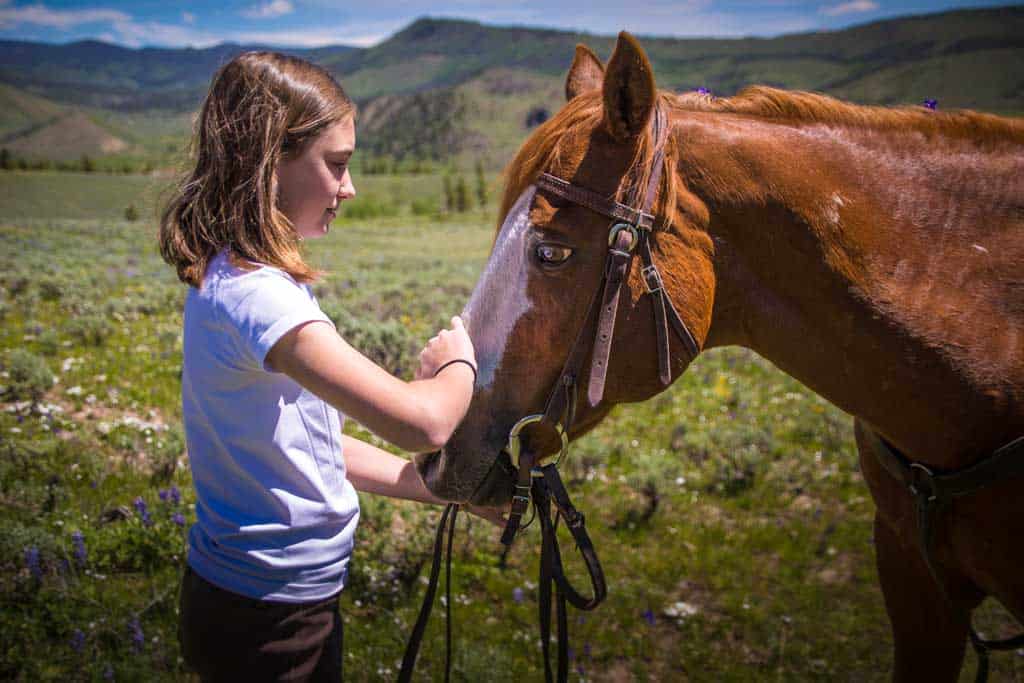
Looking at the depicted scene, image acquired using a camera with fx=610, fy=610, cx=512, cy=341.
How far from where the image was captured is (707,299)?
1.87 m

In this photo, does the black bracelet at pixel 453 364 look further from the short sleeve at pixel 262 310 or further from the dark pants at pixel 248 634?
the dark pants at pixel 248 634

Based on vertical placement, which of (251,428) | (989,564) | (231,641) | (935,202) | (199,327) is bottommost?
(231,641)

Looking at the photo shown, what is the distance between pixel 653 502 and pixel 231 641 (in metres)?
4.06

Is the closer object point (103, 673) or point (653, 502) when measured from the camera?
point (103, 673)

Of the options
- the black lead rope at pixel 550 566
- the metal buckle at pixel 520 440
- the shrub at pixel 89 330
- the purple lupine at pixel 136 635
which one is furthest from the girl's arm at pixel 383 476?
the shrub at pixel 89 330

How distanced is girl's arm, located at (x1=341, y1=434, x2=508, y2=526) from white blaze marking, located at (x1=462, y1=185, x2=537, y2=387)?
23.3 inches

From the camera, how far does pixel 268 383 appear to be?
164cm

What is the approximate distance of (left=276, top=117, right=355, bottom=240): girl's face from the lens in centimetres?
168

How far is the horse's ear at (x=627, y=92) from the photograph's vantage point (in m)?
1.58

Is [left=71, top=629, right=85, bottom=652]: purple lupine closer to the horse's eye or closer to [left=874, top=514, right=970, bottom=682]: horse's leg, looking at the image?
the horse's eye

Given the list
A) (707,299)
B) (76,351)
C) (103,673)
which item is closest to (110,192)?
(76,351)

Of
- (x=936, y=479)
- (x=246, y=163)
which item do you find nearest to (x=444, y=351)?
(x=246, y=163)

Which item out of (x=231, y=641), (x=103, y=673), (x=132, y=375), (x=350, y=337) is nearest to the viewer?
(x=231, y=641)

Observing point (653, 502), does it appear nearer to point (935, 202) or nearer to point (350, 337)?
point (935, 202)
